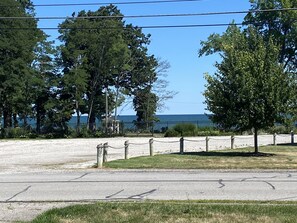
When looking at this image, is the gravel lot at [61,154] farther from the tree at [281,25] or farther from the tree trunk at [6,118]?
the tree trunk at [6,118]

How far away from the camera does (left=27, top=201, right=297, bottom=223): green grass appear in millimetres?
8297

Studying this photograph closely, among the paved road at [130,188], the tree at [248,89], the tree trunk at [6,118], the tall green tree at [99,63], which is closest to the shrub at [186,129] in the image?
the tall green tree at [99,63]

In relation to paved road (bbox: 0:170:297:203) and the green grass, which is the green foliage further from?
the green grass

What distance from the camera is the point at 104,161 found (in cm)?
2270

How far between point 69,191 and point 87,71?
52.7m

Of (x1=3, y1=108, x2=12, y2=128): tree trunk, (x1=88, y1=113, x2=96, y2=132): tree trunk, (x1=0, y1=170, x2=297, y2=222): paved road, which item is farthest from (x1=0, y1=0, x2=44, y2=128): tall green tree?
(x1=0, y1=170, x2=297, y2=222): paved road

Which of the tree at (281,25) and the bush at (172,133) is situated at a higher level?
the tree at (281,25)

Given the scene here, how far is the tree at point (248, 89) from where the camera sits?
83.5 feet

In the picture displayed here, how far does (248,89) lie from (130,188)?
1362 centimetres

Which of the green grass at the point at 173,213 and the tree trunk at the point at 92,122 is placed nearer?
the green grass at the point at 173,213

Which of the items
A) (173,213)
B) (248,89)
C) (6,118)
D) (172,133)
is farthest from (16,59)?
(173,213)

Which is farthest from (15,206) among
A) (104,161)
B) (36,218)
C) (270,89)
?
(270,89)

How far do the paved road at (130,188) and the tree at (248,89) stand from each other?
27.7 ft

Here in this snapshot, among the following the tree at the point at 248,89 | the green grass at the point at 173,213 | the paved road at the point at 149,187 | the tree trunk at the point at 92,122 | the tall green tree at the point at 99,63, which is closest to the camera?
the green grass at the point at 173,213
